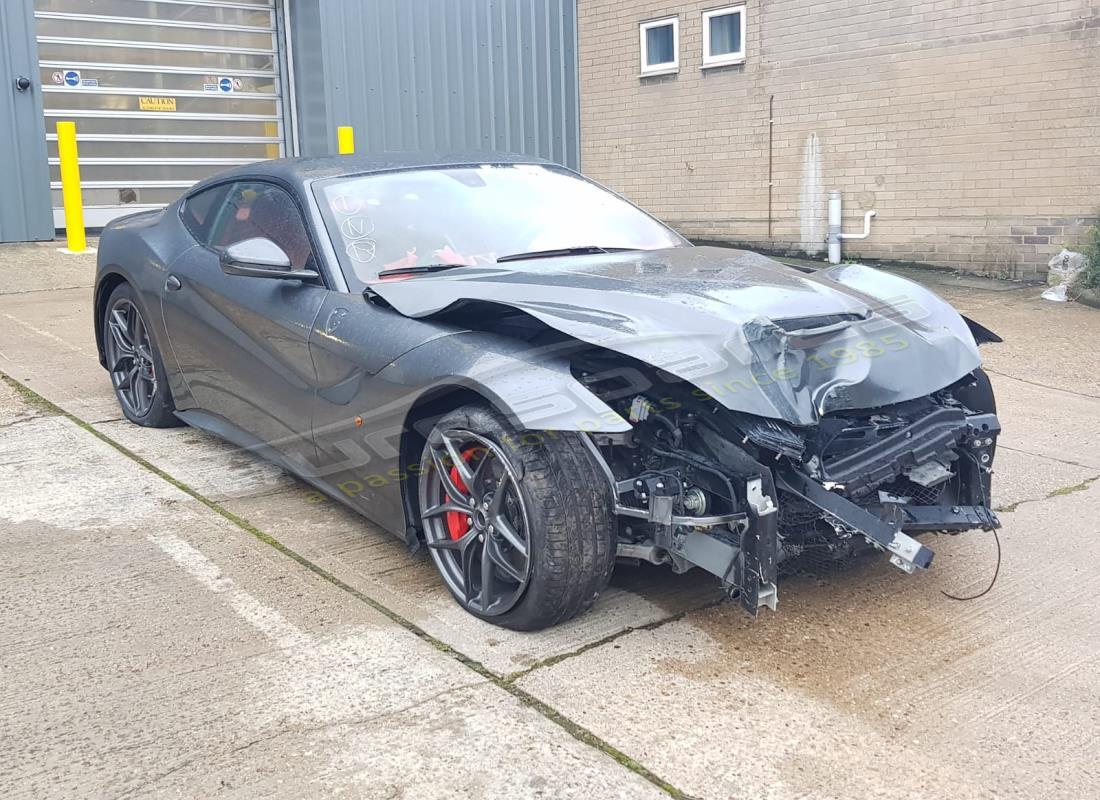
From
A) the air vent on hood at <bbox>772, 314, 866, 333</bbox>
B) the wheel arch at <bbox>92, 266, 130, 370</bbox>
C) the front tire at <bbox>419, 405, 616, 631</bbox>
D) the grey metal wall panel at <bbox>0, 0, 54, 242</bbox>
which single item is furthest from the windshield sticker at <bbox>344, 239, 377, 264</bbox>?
the grey metal wall panel at <bbox>0, 0, 54, 242</bbox>

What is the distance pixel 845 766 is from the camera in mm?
2514

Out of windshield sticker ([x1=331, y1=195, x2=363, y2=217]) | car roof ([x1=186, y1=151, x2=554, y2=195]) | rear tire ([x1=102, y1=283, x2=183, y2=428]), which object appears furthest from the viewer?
rear tire ([x1=102, y1=283, x2=183, y2=428])

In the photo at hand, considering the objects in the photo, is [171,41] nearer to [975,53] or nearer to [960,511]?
[975,53]

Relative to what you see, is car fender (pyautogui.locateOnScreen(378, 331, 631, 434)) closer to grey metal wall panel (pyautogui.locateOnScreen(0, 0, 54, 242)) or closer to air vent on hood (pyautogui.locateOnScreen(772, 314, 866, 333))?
air vent on hood (pyautogui.locateOnScreen(772, 314, 866, 333))

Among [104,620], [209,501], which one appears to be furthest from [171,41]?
[104,620]

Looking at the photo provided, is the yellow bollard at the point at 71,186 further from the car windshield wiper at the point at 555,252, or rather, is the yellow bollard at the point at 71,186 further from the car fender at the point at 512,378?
the car fender at the point at 512,378

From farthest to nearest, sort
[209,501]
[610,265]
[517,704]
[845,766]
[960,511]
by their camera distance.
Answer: [209,501]
[610,265]
[960,511]
[517,704]
[845,766]

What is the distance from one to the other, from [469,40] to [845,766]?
40.6 feet

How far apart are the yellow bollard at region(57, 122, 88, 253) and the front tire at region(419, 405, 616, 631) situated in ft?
30.4

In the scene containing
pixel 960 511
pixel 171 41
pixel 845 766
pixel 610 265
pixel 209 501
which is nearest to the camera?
pixel 845 766

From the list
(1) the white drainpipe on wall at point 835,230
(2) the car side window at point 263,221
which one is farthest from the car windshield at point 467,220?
(1) the white drainpipe on wall at point 835,230

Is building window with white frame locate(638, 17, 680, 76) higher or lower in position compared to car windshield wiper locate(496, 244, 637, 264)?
higher

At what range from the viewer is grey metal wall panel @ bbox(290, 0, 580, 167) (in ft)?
41.6

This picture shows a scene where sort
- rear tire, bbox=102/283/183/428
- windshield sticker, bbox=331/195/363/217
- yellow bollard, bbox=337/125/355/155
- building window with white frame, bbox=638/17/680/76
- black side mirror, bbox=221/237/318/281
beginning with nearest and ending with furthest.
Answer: black side mirror, bbox=221/237/318/281
windshield sticker, bbox=331/195/363/217
rear tire, bbox=102/283/183/428
yellow bollard, bbox=337/125/355/155
building window with white frame, bbox=638/17/680/76
